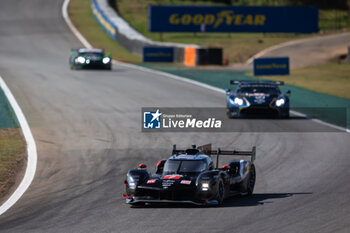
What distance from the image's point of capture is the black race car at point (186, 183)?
45.9 feet

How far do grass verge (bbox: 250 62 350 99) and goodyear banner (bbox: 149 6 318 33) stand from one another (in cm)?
1229

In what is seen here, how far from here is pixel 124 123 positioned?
2675cm

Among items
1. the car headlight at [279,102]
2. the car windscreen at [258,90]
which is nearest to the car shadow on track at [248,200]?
the car headlight at [279,102]

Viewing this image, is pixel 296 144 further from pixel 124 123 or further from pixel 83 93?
pixel 83 93

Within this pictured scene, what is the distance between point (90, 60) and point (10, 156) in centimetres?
2467

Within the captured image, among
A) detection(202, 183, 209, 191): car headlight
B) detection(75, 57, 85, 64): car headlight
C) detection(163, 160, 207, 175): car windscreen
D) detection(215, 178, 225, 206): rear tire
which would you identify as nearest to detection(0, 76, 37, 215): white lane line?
detection(163, 160, 207, 175): car windscreen

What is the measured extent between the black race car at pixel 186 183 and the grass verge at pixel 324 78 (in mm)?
19930

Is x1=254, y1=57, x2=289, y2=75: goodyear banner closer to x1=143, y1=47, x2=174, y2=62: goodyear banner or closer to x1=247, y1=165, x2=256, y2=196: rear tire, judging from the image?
x1=143, y1=47, x2=174, y2=62: goodyear banner

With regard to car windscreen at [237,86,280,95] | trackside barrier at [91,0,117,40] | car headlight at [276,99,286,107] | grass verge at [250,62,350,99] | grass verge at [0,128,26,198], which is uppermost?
trackside barrier at [91,0,117,40]

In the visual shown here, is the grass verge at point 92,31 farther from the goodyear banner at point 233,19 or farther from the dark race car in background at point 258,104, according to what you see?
the dark race car in background at point 258,104

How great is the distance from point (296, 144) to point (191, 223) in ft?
34.6

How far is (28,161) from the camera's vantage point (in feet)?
65.8

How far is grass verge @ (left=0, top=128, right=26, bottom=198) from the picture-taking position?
17.3 metres

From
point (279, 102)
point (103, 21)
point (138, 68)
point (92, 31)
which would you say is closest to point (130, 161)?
point (279, 102)
